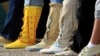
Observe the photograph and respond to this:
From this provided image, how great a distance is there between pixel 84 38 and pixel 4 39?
798 mm

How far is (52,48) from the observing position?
7.06ft

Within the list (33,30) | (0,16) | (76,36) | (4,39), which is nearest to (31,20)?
(33,30)

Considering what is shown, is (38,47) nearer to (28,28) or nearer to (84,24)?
(28,28)

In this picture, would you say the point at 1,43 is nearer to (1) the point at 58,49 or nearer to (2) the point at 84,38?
(1) the point at 58,49

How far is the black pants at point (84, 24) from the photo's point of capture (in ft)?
6.57

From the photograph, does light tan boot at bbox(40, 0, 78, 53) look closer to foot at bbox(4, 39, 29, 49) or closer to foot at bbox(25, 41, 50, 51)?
foot at bbox(25, 41, 50, 51)

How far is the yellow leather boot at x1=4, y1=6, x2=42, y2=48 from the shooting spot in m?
2.39

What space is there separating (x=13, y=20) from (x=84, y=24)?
2.32 feet

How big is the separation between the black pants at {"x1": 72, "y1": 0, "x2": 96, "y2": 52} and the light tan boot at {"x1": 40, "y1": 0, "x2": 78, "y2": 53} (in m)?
0.03

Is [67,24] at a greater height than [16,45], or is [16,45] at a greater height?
[67,24]

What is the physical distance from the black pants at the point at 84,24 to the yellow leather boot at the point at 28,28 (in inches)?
17.4

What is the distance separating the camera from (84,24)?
2031mm

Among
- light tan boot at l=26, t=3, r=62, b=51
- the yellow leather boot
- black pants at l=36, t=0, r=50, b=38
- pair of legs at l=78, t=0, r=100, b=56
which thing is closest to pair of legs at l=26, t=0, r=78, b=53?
light tan boot at l=26, t=3, r=62, b=51

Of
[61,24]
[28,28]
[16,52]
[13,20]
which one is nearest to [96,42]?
[61,24]
